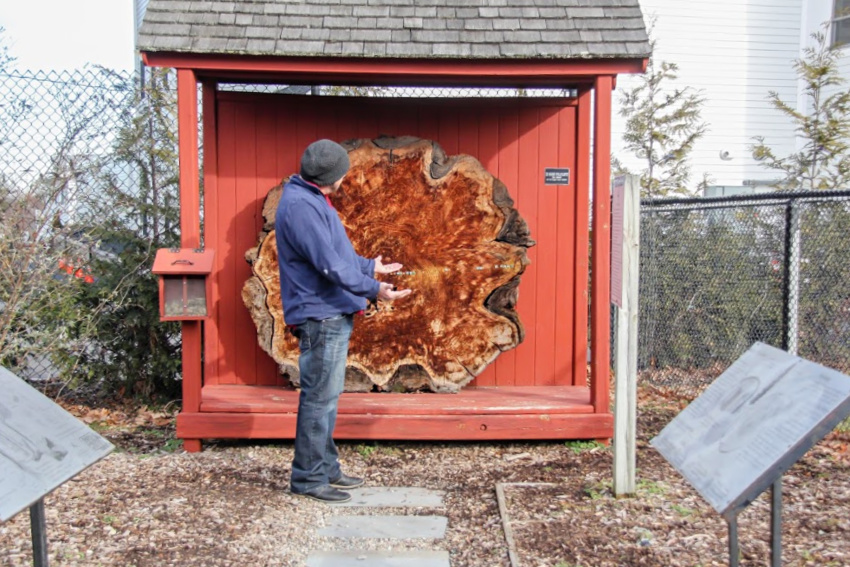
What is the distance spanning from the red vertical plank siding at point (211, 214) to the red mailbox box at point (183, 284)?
0.77m

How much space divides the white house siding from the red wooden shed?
658cm

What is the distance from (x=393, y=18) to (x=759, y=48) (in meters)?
8.56

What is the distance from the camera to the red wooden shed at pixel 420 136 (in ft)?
15.5

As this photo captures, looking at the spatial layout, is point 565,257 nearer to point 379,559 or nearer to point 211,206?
point 211,206

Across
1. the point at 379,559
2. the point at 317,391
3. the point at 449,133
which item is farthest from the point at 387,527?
the point at 449,133

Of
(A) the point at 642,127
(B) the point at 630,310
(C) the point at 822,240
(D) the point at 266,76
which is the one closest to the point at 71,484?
(D) the point at 266,76

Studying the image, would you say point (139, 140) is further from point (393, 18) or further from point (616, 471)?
point (616, 471)

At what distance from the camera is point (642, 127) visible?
328 inches

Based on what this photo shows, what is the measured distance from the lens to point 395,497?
421 centimetres

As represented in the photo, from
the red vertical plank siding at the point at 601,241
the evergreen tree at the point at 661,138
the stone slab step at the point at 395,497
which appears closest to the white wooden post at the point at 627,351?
the red vertical plank siding at the point at 601,241

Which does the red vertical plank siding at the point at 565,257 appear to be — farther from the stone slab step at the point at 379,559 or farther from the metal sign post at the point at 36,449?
the metal sign post at the point at 36,449

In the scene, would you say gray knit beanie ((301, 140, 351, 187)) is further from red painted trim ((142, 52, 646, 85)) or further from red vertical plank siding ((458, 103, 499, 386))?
red vertical plank siding ((458, 103, 499, 386))

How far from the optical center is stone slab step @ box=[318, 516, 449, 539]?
12.0 ft

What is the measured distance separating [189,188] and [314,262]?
4.57 ft
